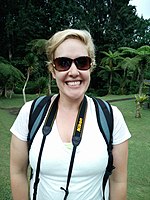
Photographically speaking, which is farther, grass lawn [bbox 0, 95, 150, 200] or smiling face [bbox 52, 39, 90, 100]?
grass lawn [bbox 0, 95, 150, 200]

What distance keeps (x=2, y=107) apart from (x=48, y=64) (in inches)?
395

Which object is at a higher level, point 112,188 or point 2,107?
point 112,188

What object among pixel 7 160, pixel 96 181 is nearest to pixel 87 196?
pixel 96 181

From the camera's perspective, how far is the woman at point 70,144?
1.16 m

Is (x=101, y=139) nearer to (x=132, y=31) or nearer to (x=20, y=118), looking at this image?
(x=20, y=118)

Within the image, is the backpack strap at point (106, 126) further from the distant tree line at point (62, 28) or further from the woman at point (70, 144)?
the distant tree line at point (62, 28)

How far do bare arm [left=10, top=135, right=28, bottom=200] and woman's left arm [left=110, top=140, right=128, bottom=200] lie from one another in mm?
429

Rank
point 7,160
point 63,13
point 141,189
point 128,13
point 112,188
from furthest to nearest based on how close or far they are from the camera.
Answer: point 128,13
point 63,13
point 7,160
point 141,189
point 112,188

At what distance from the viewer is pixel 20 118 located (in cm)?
122

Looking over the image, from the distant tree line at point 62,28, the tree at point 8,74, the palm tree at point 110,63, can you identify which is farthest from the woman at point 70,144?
the palm tree at point 110,63

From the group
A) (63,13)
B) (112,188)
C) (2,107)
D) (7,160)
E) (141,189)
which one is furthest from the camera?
(63,13)

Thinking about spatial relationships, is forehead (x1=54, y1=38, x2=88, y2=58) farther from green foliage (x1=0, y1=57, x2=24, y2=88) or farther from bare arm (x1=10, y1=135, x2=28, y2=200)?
green foliage (x1=0, y1=57, x2=24, y2=88)

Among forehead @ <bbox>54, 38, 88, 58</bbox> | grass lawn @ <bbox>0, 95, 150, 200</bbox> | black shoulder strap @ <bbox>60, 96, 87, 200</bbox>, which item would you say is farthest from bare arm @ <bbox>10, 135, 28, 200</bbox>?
grass lawn @ <bbox>0, 95, 150, 200</bbox>

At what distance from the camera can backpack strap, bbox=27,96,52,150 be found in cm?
119
